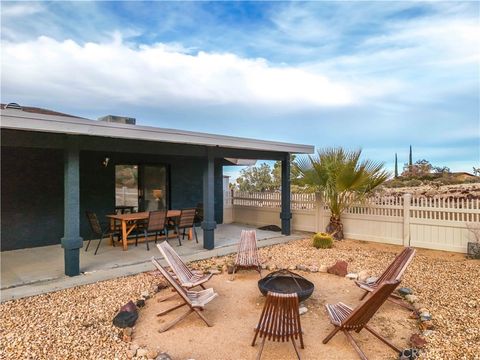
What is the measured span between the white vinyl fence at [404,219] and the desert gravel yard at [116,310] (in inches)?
34.4

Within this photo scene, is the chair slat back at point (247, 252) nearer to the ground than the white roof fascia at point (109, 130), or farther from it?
nearer to the ground

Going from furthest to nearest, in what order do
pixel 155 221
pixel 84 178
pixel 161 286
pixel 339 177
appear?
pixel 84 178
pixel 339 177
pixel 155 221
pixel 161 286

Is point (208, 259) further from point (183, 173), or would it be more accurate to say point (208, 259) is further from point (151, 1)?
point (151, 1)

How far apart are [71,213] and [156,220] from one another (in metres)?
2.06

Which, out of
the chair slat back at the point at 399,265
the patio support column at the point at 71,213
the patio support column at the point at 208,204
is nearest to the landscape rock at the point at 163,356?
the chair slat back at the point at 399,265

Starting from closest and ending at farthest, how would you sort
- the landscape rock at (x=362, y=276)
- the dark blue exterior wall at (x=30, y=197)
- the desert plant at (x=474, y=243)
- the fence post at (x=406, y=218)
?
the landscape rock at (x=362, y=276) → the desert plant at (x=474, y=243) → the dark blue exterior wall at (x=30, y=197) → the fence post at (x=406, y=218)

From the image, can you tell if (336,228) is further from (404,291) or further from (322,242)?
(404,291)

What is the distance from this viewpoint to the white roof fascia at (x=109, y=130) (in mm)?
4527

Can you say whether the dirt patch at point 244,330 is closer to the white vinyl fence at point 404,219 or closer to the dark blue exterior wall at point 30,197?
the white vinyl fence at point 404,219

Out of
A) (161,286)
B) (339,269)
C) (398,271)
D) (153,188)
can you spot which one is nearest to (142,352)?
(161,286)

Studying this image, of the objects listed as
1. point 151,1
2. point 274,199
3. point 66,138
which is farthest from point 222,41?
point 66,138

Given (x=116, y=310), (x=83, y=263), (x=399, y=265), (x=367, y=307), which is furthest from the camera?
(x=83, y=263)

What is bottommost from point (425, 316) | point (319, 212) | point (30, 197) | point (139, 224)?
point (425, 316)

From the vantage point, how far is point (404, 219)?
8125 mm
